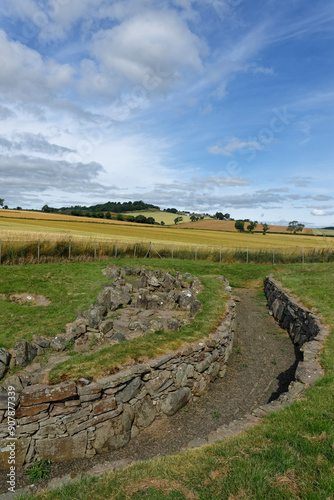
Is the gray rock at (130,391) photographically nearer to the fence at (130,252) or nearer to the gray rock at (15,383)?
the gray rock at (15,383)

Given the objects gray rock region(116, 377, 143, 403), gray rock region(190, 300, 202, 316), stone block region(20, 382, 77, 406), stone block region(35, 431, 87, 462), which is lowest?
stone block region(35, 431, 87, 462)

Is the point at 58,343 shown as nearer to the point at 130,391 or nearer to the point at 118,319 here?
the point at 118,319

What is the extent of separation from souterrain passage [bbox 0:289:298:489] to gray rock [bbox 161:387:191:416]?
0.57 feet

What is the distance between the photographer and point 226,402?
9.36 meters

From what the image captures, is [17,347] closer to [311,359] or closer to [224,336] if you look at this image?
[224,336]

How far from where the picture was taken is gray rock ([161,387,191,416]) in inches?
340

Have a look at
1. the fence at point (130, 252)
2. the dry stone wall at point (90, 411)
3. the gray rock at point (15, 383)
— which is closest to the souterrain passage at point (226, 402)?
the dry stone wall at point (90, 411)

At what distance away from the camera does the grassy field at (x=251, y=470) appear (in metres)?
4.30

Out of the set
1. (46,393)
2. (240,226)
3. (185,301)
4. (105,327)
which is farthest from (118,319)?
(240,226)

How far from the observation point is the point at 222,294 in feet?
56.1

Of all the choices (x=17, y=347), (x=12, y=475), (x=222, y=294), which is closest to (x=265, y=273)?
(x=222, y=294)

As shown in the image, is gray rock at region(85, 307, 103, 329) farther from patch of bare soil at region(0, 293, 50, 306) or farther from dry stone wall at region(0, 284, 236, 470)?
patch of bare soil at region(0, 293, 50, 306)

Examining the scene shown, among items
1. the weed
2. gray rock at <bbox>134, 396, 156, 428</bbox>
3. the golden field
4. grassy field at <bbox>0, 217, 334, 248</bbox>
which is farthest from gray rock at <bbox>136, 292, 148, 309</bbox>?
grassy field at <bbox>0, 217, 334, 248</bbox>

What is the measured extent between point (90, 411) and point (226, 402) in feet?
14.6
